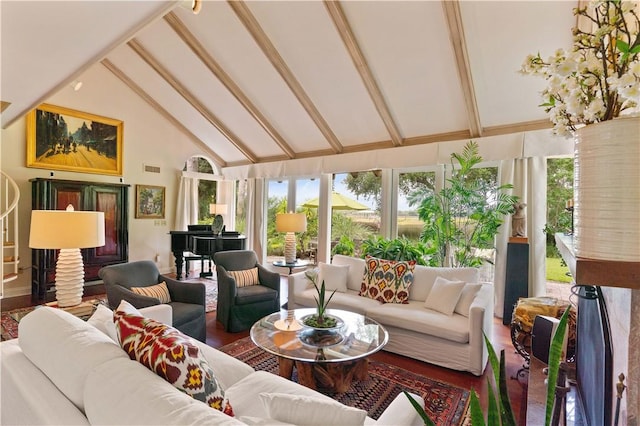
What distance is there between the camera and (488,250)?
15.5 feet

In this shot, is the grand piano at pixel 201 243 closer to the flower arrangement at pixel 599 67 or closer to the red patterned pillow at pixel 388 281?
the red patterned pillow at pixel 388 281

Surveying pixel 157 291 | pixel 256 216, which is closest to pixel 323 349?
pixel 157 291

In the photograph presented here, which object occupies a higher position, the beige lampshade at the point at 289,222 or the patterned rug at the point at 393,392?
the beige lampshade at the point at 289,222

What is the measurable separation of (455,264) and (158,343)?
4.28 metres

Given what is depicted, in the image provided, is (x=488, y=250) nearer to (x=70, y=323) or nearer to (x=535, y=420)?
(x=535, y=420)

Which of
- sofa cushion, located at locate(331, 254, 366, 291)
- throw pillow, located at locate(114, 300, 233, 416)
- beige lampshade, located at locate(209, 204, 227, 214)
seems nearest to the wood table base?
throw pillow, located at locate(114, 300, 233, 416)

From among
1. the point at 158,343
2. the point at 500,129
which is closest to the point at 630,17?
the point at 158,343

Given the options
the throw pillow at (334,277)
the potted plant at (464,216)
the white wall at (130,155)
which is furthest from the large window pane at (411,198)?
the white wall at (130,155)

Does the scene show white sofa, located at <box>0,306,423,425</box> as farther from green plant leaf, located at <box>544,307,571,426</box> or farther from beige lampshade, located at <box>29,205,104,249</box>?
beige lampshade, located at <box>29,205,104,249</box>

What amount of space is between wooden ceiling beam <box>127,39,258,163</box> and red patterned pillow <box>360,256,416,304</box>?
462cm

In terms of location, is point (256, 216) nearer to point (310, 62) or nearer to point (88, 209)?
point (88, 209)

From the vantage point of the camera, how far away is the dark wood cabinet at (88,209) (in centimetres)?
487

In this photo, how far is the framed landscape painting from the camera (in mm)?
5215

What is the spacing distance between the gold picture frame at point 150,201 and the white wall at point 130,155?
0.09 metres
